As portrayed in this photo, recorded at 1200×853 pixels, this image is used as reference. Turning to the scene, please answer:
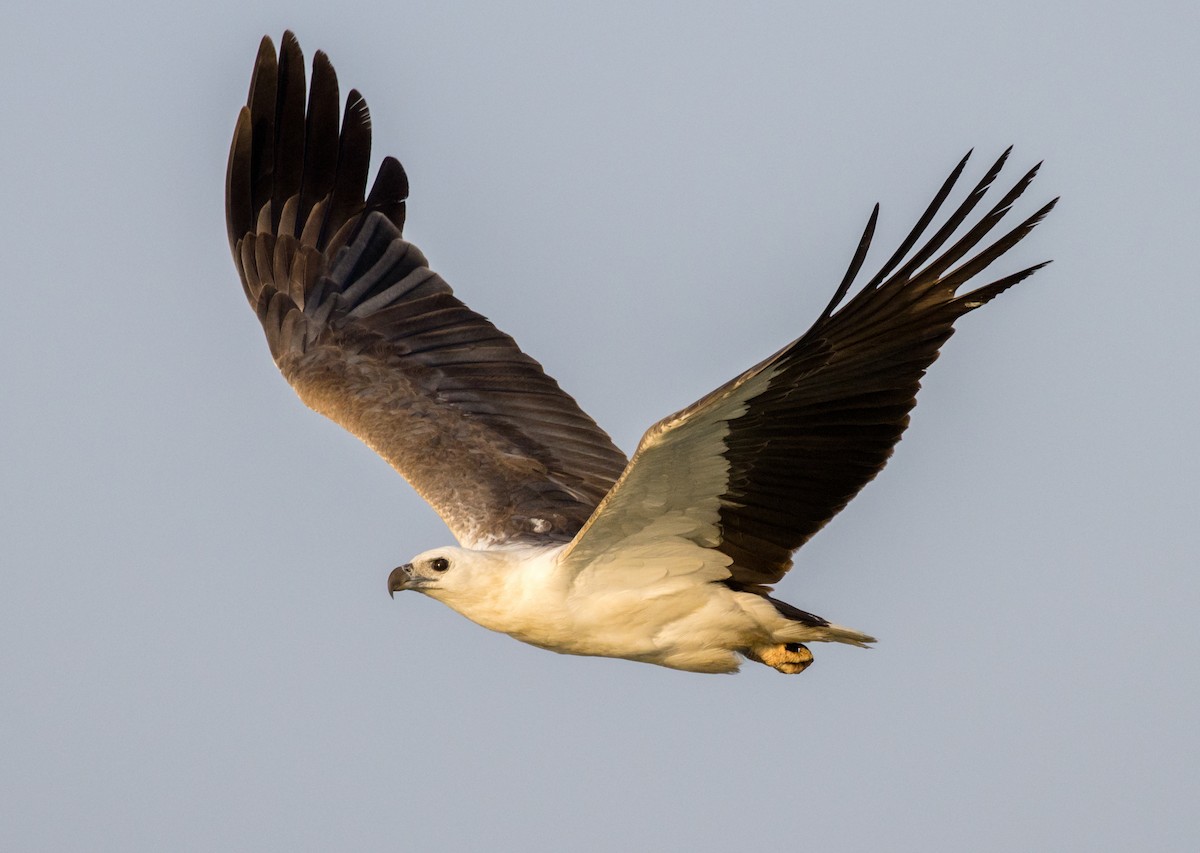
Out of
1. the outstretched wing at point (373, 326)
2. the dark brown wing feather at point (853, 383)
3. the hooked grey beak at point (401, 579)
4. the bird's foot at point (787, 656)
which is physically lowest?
the bird's foot at point (787, 656)

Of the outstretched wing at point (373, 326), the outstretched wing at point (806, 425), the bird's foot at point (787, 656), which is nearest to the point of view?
the outstretched wing at point (806, 425)

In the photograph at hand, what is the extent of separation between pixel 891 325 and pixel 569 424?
408 centimetres

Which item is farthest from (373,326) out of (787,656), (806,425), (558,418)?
(806,425)

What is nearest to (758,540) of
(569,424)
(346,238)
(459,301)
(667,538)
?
(667,538)

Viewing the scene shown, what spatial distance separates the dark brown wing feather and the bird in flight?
0.01 m

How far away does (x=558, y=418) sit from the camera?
12312 mm

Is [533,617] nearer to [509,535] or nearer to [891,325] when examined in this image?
[509,535]

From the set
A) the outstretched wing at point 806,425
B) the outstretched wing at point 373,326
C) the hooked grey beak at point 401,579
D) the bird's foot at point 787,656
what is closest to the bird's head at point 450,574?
the hooked grey beak at point 401,579

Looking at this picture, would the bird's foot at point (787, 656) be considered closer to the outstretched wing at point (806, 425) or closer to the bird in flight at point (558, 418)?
the bird in flight at point (558, 418)

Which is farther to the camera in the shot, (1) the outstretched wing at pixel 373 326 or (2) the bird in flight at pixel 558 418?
(1) the outstretched wing at pixel 373 326

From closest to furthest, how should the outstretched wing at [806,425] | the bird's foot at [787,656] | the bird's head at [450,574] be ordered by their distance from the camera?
1. the outstretched wing at [806,425]
2. the bird's head at [450,574]
3. the bird's foot at [787,656]

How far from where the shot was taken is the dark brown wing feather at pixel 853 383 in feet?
26.9

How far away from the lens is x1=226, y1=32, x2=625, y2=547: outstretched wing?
38.9 feet

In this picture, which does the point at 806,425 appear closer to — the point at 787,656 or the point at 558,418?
the point at 787,656
